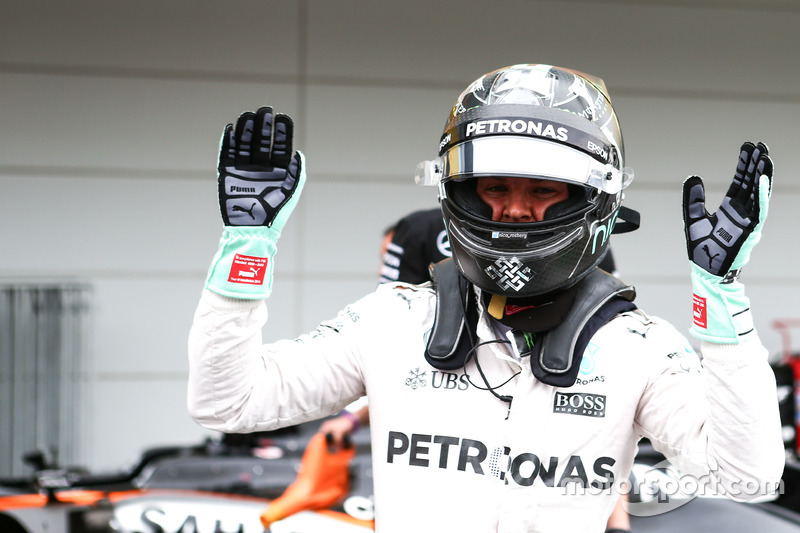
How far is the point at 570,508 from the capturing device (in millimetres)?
1612

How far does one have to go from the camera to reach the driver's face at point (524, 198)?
1.78 m

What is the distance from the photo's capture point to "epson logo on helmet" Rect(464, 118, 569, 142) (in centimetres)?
175

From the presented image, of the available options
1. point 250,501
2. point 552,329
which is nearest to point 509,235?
point 552,329

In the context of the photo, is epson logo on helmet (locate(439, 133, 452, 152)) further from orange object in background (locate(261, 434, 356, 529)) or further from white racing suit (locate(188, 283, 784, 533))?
orange object in background (locate(261, 434, 356, 529))

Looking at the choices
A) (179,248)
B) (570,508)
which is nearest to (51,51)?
(179,248)

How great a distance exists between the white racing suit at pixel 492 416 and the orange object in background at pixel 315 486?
4.18ft

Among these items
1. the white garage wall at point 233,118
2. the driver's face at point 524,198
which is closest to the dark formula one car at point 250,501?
the driver's face at point 524,198

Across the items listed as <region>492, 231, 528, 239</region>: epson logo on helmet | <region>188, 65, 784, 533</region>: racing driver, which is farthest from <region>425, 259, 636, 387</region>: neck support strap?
<region>492, 231, 528, 239</region>: epson logo on helmet

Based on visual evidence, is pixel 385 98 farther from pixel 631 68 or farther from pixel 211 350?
pixel 211 350

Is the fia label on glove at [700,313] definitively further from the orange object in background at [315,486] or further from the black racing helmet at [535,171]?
the orange object in background at [315,486]

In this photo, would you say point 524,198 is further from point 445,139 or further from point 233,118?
point 233,118

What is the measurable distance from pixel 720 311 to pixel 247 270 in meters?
0.83

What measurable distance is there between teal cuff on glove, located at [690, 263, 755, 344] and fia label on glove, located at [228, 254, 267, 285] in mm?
772

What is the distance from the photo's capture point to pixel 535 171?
1.72 m
